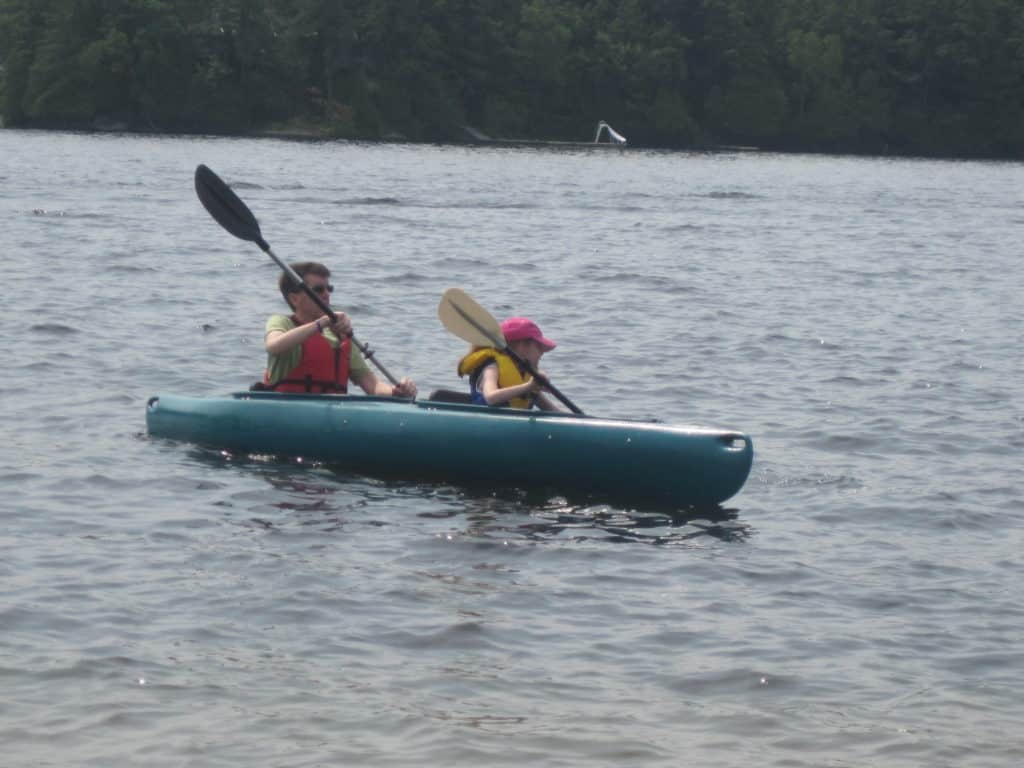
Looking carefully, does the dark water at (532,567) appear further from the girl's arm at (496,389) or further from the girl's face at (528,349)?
the girl's face at (528,349)

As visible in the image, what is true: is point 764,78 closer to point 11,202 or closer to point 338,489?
point 11,202

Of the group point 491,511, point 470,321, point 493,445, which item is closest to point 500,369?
point 470,321

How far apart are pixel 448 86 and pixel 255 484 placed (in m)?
65.3

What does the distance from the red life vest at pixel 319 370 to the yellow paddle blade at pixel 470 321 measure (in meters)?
0.53

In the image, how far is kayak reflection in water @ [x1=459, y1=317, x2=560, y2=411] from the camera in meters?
7.77

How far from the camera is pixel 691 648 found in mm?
5645

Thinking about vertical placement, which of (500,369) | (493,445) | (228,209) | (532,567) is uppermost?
(228,209)

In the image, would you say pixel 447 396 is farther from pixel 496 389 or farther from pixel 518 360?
pixel 518 360

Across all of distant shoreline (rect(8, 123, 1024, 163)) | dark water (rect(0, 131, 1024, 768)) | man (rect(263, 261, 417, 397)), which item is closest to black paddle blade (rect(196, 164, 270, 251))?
dark water (rect(0, 131, 1024, 768))

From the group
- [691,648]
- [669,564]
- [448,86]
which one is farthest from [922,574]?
[448,86]

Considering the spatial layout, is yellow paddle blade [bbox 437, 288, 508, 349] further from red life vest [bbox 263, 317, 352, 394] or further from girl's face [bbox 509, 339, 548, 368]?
red life vest [bbox 263, 317, 352, 394]

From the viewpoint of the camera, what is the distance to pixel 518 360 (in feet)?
25.8

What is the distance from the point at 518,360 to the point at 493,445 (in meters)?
0.49

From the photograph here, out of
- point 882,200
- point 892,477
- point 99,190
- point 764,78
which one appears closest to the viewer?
point 892,477
